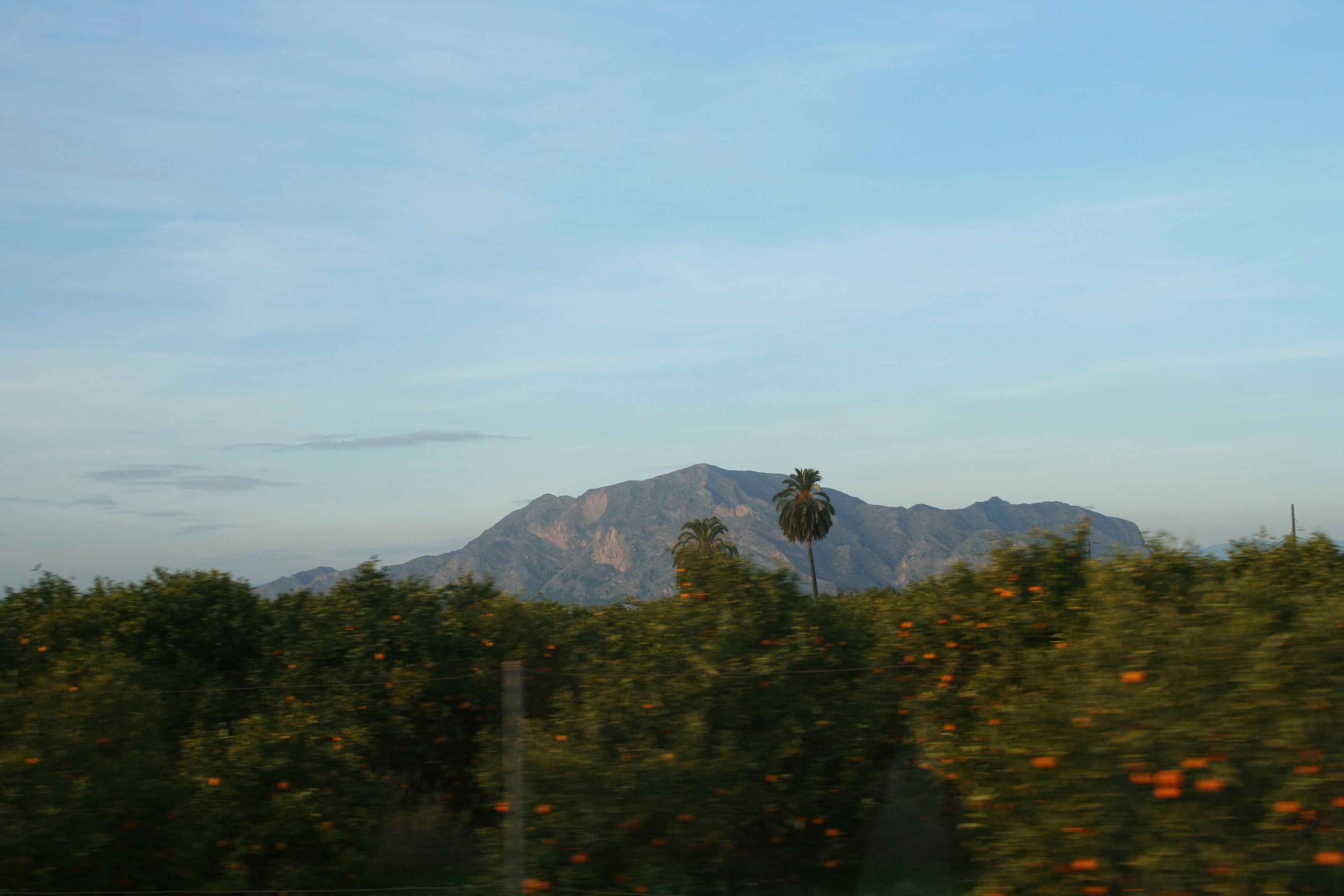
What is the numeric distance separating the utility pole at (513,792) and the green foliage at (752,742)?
128mm

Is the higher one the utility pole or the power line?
the utility pole

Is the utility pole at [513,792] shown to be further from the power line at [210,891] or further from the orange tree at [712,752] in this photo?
the power line at [210,891]

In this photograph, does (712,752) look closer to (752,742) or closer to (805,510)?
(752,742)

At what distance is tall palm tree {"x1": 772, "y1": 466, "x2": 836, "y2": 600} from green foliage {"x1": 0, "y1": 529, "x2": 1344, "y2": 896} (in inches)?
2202

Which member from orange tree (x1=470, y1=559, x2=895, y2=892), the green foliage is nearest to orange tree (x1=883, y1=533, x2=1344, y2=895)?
the green foliage

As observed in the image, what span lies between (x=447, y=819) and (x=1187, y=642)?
188 inches

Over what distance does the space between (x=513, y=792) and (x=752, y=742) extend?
143 cm

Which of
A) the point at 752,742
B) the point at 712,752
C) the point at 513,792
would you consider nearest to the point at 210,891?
the point at 513,792

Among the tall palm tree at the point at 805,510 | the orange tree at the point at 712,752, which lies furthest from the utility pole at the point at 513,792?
the tall palm tree at the point at 805,510

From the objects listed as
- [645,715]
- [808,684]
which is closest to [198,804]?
[645,715]

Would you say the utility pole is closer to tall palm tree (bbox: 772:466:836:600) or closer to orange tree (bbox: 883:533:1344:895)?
orange tree (bbox: 883:533:1344:895)

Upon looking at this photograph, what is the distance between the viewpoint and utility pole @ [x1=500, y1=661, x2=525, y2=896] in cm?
513

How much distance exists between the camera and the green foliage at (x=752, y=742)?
13.1 feet

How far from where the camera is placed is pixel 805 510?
63531 millimetres
